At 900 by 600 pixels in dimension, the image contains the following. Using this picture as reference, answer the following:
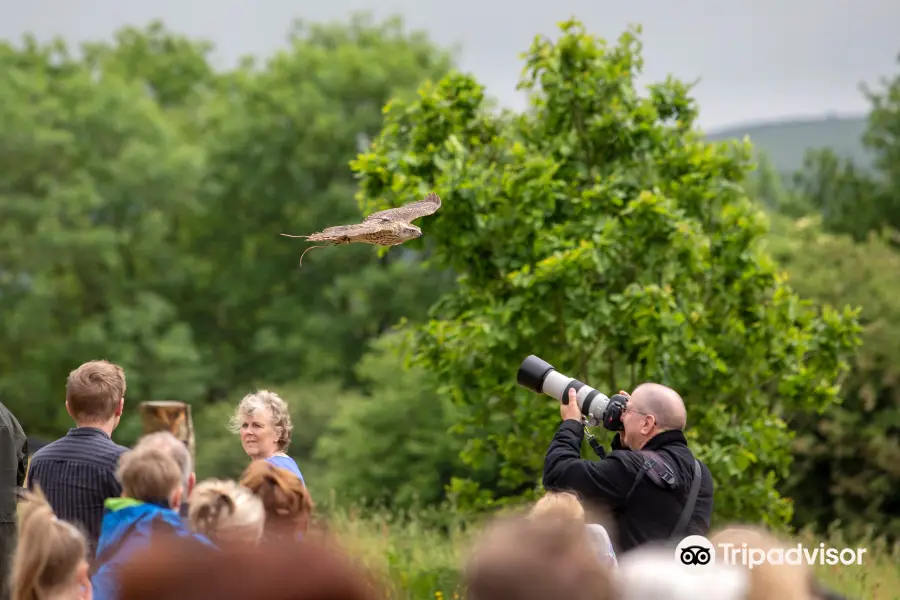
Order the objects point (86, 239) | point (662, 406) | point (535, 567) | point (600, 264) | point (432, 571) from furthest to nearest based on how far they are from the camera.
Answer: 1. point (86, 239)
2. point (600, 264)
3. point (432, 571)
4. point (662, 406)
5. point (535, 567)

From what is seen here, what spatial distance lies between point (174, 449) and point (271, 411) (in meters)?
1.34

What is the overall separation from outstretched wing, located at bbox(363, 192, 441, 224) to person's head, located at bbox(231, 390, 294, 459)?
3.76ft

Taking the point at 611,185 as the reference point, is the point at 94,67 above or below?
above

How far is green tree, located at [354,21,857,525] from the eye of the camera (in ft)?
27.6

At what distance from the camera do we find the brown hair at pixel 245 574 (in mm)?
1870

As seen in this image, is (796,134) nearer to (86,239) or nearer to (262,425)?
(86,239)

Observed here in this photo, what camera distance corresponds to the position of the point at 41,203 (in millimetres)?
27609

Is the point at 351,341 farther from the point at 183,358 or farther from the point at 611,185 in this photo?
the point at 611,185

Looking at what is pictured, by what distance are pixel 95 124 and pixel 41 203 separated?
313cm

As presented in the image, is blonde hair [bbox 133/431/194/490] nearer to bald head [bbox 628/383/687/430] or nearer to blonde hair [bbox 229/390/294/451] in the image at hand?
blonde hair [bbox 229/390/294/451]

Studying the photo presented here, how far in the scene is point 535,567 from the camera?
6.92ft

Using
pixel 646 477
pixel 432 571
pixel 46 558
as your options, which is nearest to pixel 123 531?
pixel 46 558

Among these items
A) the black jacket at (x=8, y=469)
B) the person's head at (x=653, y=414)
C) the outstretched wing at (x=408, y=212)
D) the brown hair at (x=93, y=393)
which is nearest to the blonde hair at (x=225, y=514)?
the brown hair at (x=93, y=393)

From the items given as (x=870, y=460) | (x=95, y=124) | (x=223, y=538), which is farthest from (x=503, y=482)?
(x=95, y=124)
